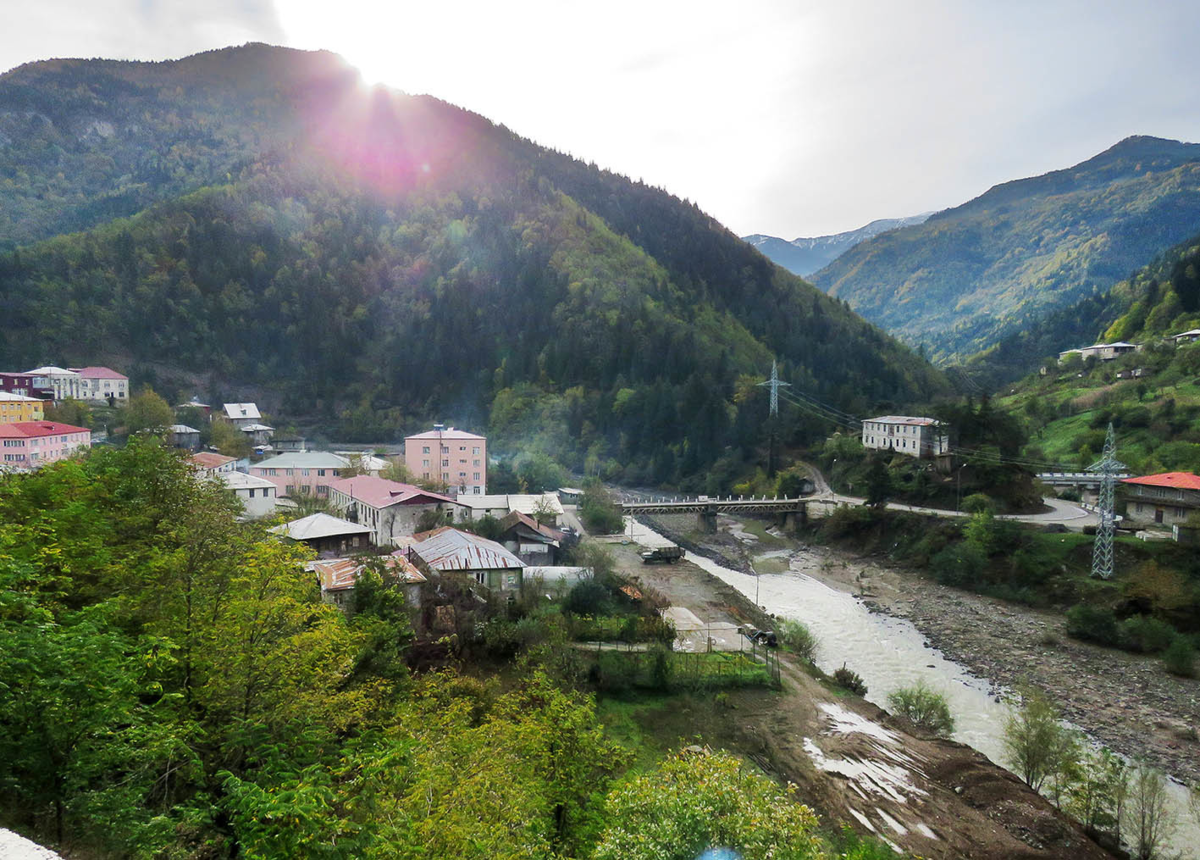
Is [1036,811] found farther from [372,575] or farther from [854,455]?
[854,455]

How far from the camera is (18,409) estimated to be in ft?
Answer: 150

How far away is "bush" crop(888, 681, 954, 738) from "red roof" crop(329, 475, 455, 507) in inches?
933

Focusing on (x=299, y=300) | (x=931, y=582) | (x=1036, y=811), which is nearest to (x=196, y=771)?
(x=1036, y=811)

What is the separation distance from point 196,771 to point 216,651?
2.12 metres

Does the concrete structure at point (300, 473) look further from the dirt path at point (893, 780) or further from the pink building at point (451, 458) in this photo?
the dirt path at point (893, 780)

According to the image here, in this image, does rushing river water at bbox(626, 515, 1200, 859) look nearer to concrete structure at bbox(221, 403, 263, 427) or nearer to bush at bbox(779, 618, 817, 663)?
bush at bbox(779, 618, 817, 663)

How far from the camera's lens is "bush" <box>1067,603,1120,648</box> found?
87.6 feet

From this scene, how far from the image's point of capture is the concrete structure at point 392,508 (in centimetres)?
3106

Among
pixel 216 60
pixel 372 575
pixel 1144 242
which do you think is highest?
pixel 216 60

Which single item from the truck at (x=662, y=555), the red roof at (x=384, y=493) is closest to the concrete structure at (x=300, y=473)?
the red roof at (x=384, y=493)

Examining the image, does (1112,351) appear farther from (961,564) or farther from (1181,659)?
(1181,659)

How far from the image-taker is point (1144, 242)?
154m

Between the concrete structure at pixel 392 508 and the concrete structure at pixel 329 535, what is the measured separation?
2757mm

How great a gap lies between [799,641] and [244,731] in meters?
22.0
